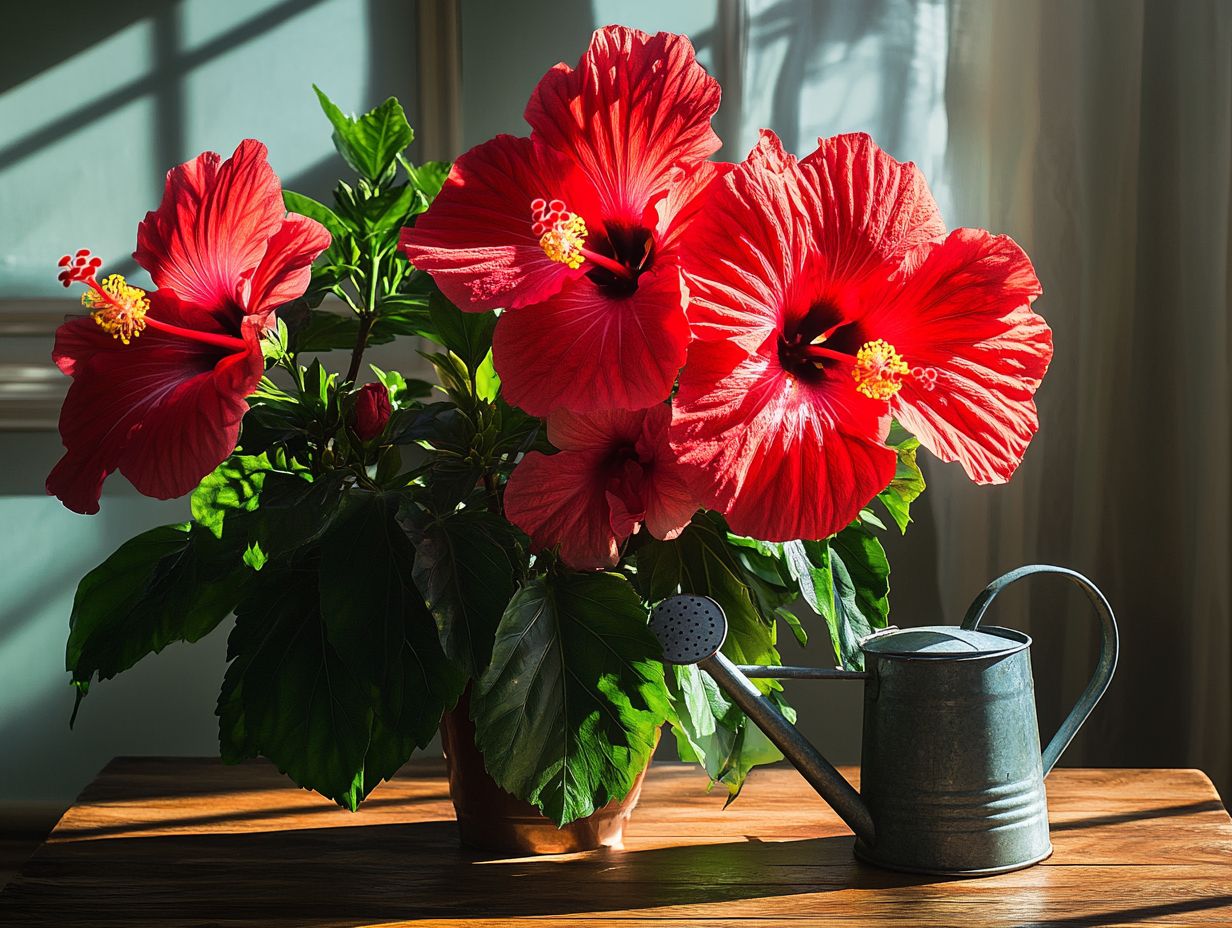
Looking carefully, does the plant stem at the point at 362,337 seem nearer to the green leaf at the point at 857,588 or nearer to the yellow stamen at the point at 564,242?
the yellow stamen at the point at 564,242

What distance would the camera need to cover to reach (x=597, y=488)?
666 millimetres

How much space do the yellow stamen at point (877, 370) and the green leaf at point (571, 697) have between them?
0.64 ft

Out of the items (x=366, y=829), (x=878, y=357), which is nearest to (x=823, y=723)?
(x=366, y=829)

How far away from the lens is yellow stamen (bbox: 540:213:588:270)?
0.59 meters

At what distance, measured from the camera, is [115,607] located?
0.79 m

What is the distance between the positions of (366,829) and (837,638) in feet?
1.31

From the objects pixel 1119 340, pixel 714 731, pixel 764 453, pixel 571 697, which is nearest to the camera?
pixel 764 453

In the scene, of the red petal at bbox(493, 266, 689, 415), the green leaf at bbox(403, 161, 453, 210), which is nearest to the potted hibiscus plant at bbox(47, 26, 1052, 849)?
the red petal at bbox(493, 266, 689, 415)

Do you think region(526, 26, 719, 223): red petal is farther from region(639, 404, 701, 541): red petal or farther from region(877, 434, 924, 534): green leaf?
region(877, 434, 924, 534): green leaf

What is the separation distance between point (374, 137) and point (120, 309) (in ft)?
0.79

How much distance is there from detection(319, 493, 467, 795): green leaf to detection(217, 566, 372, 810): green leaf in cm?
1

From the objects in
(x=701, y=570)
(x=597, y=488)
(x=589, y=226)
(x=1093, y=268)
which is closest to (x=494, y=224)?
(x=589, y=226)

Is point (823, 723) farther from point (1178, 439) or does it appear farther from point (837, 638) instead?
point (837, 638)

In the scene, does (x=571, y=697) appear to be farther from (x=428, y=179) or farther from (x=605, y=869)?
(x=428, y=179)
